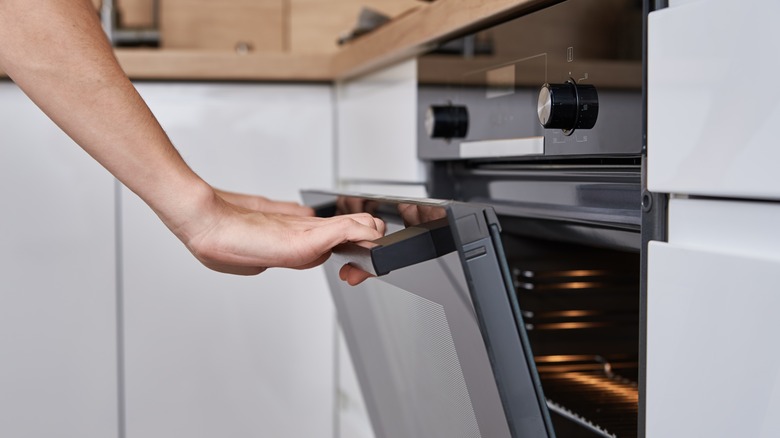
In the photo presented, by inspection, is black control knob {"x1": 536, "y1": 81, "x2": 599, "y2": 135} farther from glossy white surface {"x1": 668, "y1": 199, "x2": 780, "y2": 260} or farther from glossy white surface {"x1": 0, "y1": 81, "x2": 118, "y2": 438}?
glossy white surface {"x1": 0, "y1": 81, "x2": 118, "y2": 438}

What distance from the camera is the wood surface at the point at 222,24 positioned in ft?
7.04

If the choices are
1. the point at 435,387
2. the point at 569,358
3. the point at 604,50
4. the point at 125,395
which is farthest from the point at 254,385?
the point at 604,50

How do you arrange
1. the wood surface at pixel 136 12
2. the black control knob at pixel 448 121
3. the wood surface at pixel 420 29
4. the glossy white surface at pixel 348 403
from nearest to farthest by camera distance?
the wood surface at pixel 420 29
the black control knob at pixel 448 121
the glossy white surface at pixel 348 403
the wood surface at pixel 136 12

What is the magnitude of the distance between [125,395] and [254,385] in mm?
222

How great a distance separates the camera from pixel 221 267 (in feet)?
2.50

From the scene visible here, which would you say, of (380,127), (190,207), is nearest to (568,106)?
(190,207)

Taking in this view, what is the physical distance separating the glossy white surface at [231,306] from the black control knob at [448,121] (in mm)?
610

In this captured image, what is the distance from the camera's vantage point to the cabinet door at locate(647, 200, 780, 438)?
19.9 inches

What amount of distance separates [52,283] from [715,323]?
127 centimetres

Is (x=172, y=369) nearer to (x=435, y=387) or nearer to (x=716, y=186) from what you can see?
(x=435, y=387)

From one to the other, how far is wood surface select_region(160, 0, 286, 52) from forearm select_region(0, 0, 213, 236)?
1.46m

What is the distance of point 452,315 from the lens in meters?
0.68

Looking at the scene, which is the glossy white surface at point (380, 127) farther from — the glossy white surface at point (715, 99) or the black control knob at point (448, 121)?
the glossy white surface at point (715, 99)

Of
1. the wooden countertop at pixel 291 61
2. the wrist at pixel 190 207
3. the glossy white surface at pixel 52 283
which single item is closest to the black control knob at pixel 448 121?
the wooden countertop at pixel 291 61
